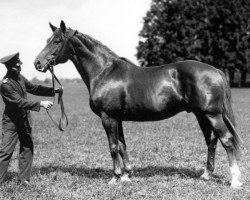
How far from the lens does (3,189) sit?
6746 mm

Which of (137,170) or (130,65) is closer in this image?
(130,65)

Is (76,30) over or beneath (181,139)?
over

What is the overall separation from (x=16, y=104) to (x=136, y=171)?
3.01 meters

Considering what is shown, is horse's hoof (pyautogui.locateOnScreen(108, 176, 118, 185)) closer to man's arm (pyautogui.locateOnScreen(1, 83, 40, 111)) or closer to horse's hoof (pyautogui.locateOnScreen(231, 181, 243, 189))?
man's arm (pyautogui.locateOnScreen(1, 83, 40, 111))

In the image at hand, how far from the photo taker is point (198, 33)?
55.7m

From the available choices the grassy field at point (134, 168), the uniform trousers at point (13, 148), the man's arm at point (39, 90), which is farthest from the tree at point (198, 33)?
the uniform trousers at point (13, 148)

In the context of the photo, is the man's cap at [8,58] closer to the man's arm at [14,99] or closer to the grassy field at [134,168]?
the man's arm at [14,99]

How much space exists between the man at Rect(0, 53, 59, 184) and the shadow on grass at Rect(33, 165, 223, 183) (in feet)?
2.57

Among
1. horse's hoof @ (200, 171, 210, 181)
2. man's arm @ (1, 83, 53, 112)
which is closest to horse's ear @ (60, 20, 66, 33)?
man's arm @ (1, 83, 53, 112)

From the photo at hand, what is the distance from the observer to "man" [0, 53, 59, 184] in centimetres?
685

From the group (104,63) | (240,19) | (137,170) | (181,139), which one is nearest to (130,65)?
(104,63)

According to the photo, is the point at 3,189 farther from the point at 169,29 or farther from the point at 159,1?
the point at 159,1

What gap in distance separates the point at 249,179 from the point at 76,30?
14.3 feet

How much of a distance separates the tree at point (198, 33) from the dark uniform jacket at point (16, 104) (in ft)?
152
